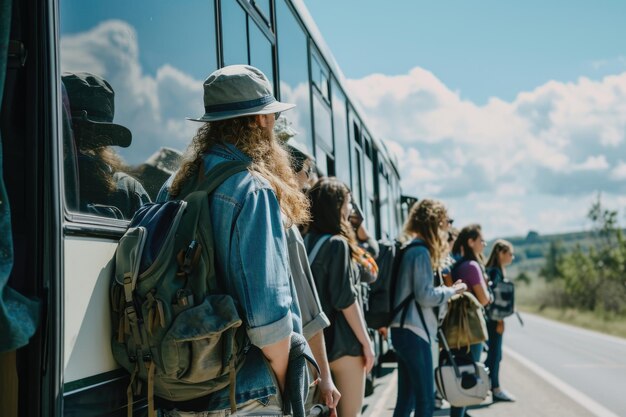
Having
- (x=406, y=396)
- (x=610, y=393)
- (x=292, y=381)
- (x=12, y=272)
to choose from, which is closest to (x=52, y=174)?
(x=12, y=272)

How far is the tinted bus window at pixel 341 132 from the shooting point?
8.69m

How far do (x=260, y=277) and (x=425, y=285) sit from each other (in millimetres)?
3746

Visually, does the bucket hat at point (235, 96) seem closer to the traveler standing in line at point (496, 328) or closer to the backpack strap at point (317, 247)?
the backpack strap at point (317, 247)

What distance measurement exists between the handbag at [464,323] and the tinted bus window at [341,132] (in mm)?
1922

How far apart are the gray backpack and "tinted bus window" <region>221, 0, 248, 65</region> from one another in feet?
5.78

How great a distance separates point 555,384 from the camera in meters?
12.2

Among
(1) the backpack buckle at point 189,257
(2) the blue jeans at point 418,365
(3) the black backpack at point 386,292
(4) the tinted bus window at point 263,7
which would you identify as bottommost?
(2) the blue jeans at point 418,365

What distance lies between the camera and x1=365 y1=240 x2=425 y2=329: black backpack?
6293 millimetres

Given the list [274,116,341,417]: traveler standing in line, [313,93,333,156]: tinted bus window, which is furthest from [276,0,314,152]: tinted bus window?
[274,116,341,417]: traveler standing in line

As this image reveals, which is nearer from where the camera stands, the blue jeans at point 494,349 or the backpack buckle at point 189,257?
the backpack buckle at point 189,257

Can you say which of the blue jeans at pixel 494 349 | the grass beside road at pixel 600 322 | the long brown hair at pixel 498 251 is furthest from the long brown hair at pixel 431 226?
the grass beside road at pixel 600 322

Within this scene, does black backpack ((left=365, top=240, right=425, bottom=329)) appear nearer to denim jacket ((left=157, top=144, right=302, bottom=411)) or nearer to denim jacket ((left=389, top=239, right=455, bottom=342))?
denim jacket ((left=389, top=239, right=455, bottom=342))

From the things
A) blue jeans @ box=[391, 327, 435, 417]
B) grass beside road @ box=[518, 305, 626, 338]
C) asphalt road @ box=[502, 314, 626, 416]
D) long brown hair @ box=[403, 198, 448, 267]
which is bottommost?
grass beside road @ box=[518, 305, 626, 338]

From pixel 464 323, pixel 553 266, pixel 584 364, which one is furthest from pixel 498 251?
pixel 553 266
